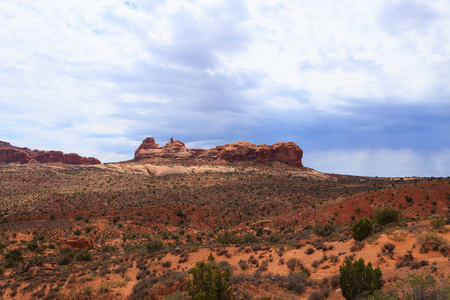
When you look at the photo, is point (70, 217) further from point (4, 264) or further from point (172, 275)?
point (172, 275)

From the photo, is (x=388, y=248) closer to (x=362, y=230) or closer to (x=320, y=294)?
(x=362, y=230)

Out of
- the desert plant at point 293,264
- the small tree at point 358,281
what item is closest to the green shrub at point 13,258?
the desert plant at point 293,264

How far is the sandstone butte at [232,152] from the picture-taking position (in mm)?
→ 91475

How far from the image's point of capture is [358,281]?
7695mm

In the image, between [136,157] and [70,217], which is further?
[136,157]

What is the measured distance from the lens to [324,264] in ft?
38.5

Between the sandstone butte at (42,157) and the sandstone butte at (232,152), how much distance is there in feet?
94.8

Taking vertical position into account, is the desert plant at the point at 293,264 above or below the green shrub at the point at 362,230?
below

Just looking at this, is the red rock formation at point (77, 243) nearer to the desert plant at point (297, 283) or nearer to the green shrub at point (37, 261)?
the green shrub at point (37, 261)

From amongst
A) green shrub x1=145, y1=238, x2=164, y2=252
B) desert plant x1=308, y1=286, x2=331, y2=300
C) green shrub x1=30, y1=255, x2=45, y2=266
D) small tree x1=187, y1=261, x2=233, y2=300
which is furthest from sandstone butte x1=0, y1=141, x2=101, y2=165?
desert plant x1=308, y1=286, x2=331, y2=300

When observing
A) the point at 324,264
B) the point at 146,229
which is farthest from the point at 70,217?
the point at 324,264

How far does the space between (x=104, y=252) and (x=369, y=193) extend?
118 feet

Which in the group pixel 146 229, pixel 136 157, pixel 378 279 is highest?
pixel 136 157

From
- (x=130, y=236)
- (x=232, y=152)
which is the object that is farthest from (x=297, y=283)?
(x=232, y=152)
